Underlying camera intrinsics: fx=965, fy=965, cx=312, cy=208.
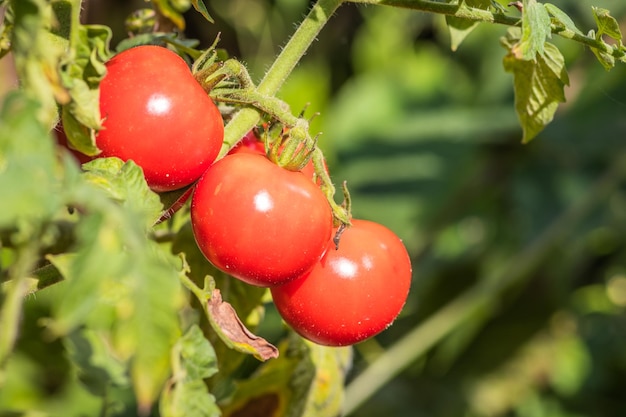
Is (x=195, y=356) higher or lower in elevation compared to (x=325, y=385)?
higher

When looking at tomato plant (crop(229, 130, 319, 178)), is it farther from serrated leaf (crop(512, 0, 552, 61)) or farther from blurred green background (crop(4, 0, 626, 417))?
blurred green background (crop(4, 0, 626, 417))

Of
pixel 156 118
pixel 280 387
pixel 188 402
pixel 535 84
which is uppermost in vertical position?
pixel 535 84

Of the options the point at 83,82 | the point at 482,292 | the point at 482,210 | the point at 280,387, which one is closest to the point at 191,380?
the point at 83,82

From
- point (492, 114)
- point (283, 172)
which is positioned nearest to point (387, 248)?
point (283, 172)

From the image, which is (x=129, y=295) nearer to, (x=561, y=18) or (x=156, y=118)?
(x=156, y=118)

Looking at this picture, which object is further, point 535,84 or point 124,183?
point 535,84

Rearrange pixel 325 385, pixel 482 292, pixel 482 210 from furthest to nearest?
pixel 482 210 → pixel 482 292 → pixel 325 385
